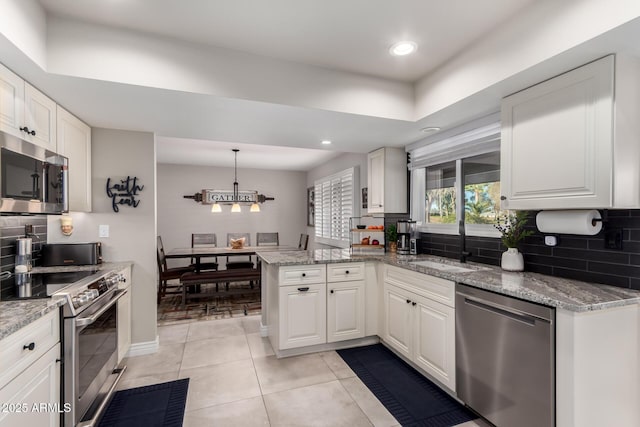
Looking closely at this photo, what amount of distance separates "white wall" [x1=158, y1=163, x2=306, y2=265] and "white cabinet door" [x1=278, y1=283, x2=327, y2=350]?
3.61 m

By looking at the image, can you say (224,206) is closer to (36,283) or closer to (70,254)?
(70,254)

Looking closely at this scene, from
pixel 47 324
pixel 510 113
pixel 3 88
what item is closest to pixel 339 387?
pixel 47 324

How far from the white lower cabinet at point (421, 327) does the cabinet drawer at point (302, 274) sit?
2.16 feet

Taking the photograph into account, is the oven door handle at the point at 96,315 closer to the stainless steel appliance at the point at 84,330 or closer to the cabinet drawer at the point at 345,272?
the stainless steel appliance at the point at 84,330

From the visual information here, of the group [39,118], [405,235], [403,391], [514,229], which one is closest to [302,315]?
[403,391]

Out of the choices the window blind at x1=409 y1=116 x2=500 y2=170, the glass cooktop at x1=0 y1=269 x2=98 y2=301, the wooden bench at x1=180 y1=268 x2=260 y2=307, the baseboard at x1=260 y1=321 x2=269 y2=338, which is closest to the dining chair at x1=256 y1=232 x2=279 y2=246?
the wooden bench at x1=180 y1=268 x2=260 y2=307

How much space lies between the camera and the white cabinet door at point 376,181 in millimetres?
Answer: 3643

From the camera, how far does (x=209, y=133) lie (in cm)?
305

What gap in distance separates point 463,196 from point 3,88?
3.37 metres

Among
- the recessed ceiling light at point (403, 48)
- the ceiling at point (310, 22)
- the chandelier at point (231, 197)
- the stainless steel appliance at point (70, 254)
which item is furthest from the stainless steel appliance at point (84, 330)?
the chandelier at point (231, 197)

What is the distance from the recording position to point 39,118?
2.00 meters

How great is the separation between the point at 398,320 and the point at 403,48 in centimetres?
220

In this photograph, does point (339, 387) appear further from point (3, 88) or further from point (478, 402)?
point (3, 88)

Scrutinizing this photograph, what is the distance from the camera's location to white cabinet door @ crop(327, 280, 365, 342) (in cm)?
296
